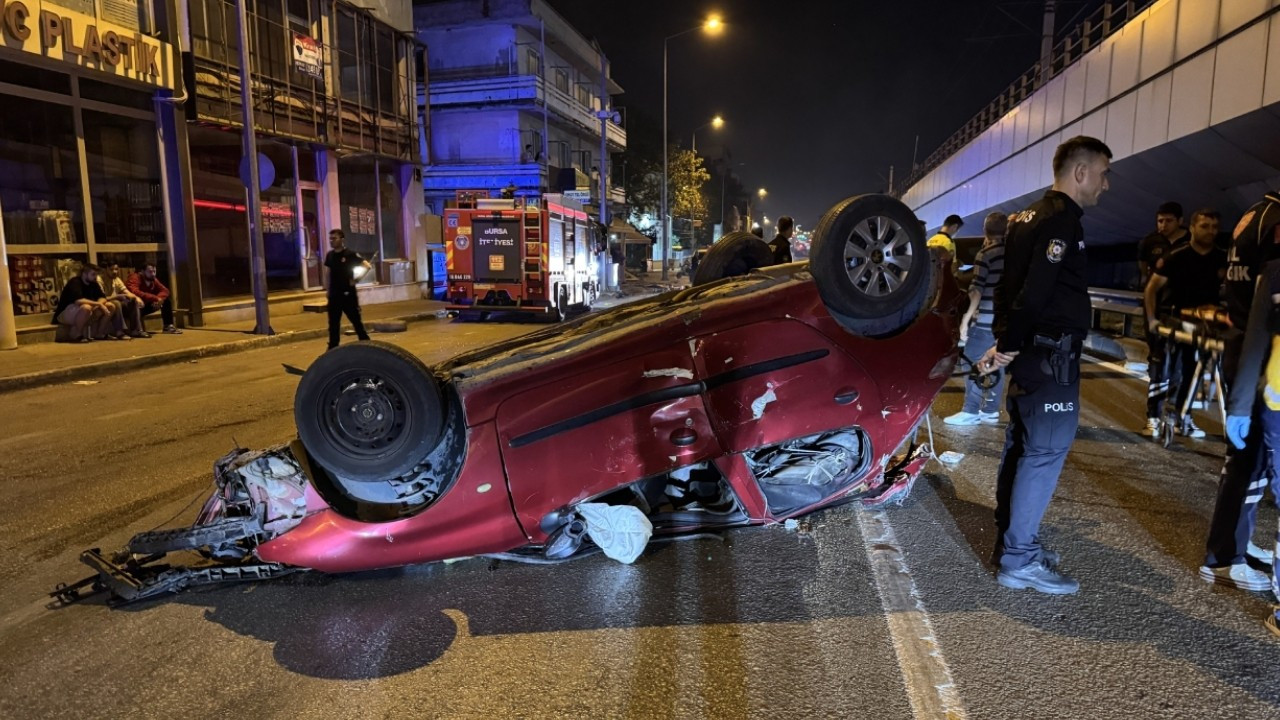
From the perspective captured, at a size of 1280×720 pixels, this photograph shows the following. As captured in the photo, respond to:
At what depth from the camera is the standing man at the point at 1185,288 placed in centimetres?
565

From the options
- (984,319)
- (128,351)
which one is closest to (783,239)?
(984,319)

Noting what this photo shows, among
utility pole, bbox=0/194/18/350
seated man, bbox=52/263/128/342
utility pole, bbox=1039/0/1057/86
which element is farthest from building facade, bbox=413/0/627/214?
utility pole, bbox=0/194/18/350

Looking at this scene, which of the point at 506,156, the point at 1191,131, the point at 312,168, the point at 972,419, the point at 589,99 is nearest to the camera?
the point at 972,419

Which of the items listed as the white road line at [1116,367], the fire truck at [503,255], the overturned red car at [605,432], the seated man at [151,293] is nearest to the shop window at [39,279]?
the seated man at [151,293]

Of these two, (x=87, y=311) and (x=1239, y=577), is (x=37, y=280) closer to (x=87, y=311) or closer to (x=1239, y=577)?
(x=87, y=311)

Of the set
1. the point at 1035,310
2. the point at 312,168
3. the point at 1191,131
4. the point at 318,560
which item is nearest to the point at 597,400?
the point at 318,560

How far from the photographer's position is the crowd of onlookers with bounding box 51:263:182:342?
12.1 metres

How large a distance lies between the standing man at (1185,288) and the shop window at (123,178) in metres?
15.8

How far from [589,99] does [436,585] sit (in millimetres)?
42110

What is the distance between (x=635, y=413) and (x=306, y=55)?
18.1 meters

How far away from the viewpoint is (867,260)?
140 inches

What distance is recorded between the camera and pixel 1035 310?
3250 mm

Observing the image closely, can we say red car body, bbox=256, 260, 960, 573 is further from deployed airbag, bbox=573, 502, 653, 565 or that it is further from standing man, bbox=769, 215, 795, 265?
standing man, bbox=769, 215, 795, 265

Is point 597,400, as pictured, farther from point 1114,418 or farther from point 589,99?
point 589,99
